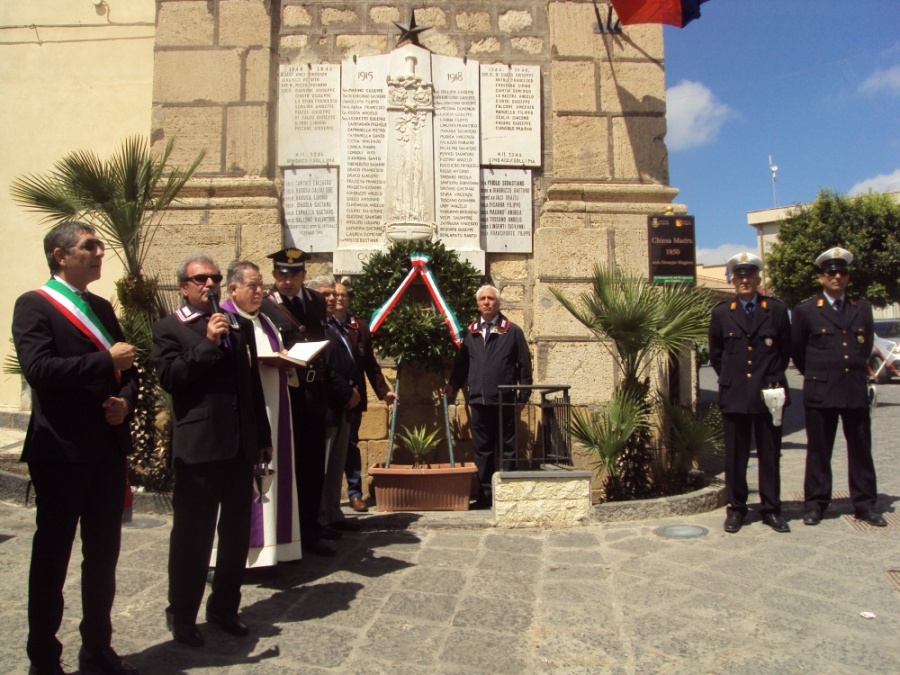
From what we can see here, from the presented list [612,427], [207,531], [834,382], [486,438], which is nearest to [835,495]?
[834,382]

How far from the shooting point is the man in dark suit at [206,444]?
3268 millimetres

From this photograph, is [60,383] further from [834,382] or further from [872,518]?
[872,518]

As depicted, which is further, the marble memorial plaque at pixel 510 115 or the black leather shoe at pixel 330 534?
the marble memorial plaque at pixel 510 115

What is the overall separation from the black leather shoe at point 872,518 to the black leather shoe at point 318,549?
11.5 ft

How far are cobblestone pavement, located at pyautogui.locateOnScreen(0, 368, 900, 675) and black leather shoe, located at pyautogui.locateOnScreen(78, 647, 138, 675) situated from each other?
14 centimetres

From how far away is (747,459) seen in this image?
5270 mm

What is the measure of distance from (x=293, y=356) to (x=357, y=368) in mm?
1491

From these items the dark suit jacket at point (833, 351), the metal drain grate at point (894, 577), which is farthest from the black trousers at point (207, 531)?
the dark suit jacket at point (833, 351)

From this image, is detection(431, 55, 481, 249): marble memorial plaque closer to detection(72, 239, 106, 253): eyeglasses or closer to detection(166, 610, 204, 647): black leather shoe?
detection(72, 239, 106, 253): eyeglasses

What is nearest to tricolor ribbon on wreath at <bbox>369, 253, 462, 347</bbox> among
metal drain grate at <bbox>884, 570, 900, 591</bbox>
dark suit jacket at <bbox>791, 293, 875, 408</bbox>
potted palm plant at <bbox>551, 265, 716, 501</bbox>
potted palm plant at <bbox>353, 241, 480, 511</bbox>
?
potted palm plant at <bbox>353, 241, 480, 511</bbox>

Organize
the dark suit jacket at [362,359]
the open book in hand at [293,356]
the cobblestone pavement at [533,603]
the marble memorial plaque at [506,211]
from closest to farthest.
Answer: the cobblestone pavement at [533,603] < the open book in hand at [293,356] < the dark suit jacket at [362,359] < the marble memorial plaque at [506,211]

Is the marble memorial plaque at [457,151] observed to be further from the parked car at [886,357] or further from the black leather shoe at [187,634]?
the parked car at [886,357]

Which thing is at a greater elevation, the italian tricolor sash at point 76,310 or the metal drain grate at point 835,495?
the italian tricolor sash at point 76,310

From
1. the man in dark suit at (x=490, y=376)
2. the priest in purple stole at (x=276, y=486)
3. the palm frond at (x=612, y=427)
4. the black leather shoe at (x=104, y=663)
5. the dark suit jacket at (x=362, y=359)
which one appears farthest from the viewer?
the man in dark suit at (x=490, y=376)
